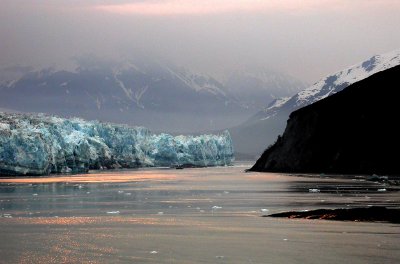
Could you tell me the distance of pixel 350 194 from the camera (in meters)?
65.1

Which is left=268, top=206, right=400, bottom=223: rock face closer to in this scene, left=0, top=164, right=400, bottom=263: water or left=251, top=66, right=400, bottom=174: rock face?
left=0, top=164, right=400, bottom=263: water

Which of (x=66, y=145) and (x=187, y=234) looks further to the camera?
(x=66, y=145)

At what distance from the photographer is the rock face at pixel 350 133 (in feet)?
381

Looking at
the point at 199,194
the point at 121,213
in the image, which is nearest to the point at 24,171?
the point at 199,194

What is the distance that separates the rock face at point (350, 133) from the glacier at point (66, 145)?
36397 mm

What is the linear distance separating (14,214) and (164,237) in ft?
52.9

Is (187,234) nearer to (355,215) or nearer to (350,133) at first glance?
(355,215)

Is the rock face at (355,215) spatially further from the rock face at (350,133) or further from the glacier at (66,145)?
the glacier at (66,145)

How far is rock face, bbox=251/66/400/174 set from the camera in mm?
116000

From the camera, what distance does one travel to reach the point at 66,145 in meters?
140

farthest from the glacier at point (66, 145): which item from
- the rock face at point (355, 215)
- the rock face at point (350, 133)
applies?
the rock face at point (355, 215)

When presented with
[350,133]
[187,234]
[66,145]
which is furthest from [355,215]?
[66,145]

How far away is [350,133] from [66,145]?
48.9 meters

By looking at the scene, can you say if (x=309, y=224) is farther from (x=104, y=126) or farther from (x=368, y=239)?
(x=104, y=126)
